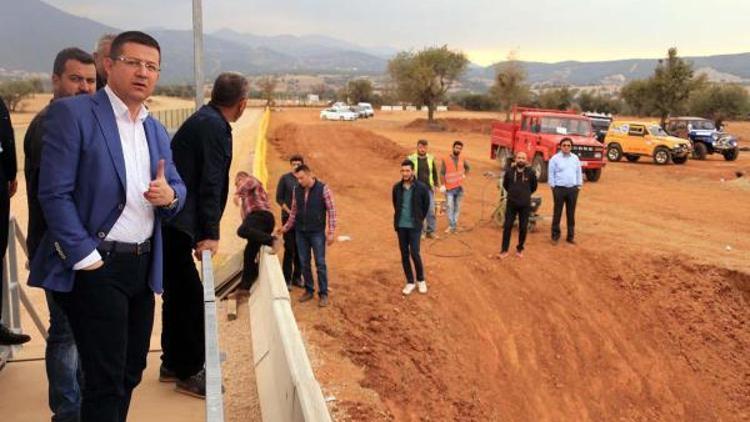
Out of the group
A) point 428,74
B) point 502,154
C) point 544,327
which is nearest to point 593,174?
point 502,154

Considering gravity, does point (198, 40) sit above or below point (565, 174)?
above

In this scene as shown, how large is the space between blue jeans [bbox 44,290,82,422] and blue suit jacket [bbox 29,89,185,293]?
0.87 meters

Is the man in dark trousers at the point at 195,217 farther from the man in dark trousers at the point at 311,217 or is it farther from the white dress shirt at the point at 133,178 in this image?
the man in dark trousers at the point at 311,217

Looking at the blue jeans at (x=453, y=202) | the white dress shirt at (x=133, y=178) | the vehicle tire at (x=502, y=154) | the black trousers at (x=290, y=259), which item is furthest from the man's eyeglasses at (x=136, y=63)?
the vehicle tire at (x=502, y=154)

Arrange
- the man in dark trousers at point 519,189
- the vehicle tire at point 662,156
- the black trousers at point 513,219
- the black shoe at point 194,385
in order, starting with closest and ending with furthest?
the black shoe at point 194,385
the man in dark trousers at point 519,189
the black trousers at point 513,219
the vehicle tire at point 662,156

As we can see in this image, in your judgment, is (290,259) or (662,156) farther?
(662,156)

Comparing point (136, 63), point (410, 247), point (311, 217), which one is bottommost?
point (410, 247)

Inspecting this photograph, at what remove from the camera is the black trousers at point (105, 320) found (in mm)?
2611

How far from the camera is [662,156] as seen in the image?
2686 cm

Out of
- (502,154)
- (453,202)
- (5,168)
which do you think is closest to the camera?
(5,168)

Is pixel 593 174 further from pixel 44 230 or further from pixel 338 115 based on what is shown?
pixel 338 115

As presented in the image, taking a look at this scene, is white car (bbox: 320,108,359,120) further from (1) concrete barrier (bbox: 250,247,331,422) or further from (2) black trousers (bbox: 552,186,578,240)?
(1) concrete barrier (bbox: 250,247,331,422)

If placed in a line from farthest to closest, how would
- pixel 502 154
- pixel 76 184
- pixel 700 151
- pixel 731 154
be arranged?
pixel 700 151, pixel 731 154, pixel 502 154, pixel 76 184

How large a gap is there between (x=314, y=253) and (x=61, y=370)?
5.86 m
